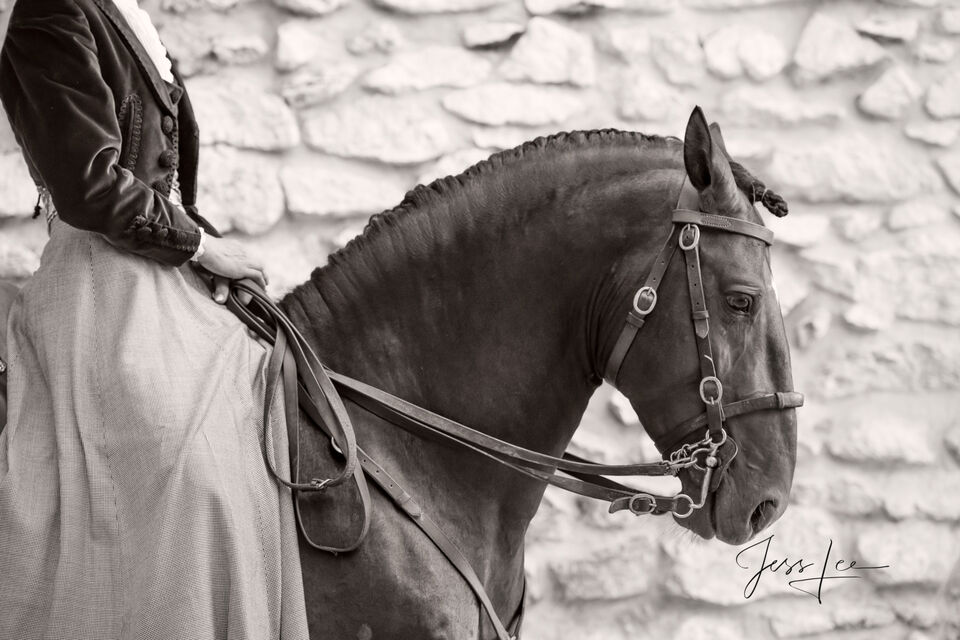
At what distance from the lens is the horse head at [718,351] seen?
1.75 m

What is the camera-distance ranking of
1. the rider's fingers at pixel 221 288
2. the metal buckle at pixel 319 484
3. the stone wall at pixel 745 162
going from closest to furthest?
the metal buckle at pixel 319 484 → the rider's fingers at pixel 221 288 → the stone wall at pixel 745 162

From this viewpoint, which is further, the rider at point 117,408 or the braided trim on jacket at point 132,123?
the braided trim on jacket at point 132,123

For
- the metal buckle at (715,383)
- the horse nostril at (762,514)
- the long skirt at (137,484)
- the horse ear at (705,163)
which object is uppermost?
the horse ear at (705,163)

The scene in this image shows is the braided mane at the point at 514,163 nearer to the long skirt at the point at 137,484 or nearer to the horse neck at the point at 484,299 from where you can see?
the horse neck at the point at 484,299

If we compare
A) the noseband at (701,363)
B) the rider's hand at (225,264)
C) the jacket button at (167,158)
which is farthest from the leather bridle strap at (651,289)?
the jacket button at (167,158)

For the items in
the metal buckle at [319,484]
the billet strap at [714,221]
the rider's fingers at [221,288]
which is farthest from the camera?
the rider's fingers at [221,288]

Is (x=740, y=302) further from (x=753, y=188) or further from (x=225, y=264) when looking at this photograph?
(x=225, y=264)

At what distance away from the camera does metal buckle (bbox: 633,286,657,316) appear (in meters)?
1.76

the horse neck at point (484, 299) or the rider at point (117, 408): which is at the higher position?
the horse neck at point (484, 299)

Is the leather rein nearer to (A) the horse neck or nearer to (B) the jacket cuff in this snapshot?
(A) the horse neck

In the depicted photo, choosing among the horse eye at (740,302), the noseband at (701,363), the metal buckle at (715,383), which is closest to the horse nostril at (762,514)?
the noseband at (701,363)

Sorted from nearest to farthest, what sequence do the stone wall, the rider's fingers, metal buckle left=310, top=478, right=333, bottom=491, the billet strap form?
metal buckle left=310, top=478, right=333, bottom=491, the billet strap, the rider's fingers, the stone wall

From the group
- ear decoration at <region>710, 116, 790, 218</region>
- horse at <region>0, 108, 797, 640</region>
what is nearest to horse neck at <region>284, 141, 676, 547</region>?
horse at <region>0, 108, 797, 640</region>

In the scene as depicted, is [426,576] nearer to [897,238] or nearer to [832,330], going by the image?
[832,330]
